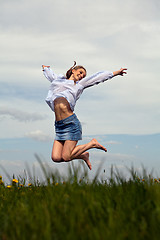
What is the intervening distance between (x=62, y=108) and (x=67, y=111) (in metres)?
0.13

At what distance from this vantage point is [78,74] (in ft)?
23.1

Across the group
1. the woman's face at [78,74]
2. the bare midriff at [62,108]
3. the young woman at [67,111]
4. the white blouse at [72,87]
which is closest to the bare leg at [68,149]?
the young woman at [67,111]

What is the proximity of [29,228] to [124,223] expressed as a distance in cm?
102

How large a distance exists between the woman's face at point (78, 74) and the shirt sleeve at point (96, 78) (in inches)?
13.4

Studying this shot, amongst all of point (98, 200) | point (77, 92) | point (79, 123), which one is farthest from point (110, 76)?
point (98, 200)

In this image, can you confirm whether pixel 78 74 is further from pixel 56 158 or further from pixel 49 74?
pixel 56 158

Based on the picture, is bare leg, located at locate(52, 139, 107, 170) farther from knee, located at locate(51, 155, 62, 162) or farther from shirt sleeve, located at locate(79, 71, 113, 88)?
shirt sleeve, located at locate(79, 71, 113, 88)

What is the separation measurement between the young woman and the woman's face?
11cm

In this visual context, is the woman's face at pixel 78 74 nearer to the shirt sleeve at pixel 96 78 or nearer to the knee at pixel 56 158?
the shirt sleeve at pixel 96 78

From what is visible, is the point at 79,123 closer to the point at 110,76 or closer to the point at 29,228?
the point at 110,76

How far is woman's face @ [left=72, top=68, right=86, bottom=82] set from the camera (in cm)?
702

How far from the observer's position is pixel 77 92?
667 cm

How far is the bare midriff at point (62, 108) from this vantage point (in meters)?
6.62

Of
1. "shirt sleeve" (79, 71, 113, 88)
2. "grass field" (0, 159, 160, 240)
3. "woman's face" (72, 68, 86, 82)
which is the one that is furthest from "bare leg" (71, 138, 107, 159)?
"grass field" (0, 159, 160, 240)
